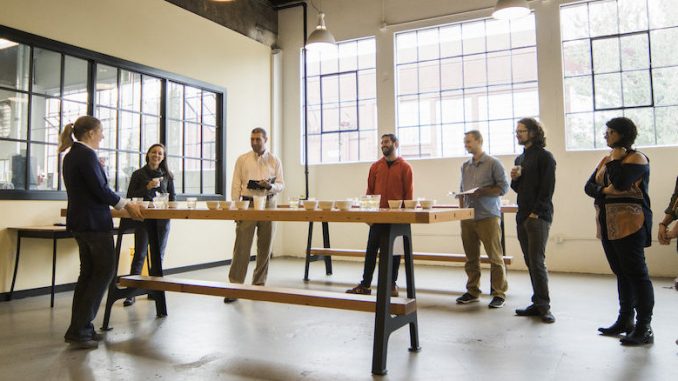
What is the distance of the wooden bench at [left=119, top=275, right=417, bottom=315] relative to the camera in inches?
103

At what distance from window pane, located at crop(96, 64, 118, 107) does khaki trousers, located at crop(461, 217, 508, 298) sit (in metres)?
3.97

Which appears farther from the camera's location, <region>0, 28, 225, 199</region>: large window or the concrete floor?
<region>0, 28, 225, 199</region>: large window

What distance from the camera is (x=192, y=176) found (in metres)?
6.41

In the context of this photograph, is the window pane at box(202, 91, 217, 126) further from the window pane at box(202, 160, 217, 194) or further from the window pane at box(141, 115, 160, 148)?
the window pane at box(141, 115, 160, 148)

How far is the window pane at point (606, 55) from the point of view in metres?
5.88

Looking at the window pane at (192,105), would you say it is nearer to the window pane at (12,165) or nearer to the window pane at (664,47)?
the window pane at (12,165)

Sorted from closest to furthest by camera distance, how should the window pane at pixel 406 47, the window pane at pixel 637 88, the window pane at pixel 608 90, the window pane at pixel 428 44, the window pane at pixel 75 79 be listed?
1. the window pane at pixel 75 79
2. the window pane at pixel 637 88
3. the window pane at pixel 608 90
4. the window pane at pixel 428 44
5. the window pane at pixel 406 47

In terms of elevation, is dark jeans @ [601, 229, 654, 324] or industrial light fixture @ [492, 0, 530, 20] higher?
industrial light fixture @ [492, 0, 530, 20]

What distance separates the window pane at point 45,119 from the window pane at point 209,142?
2062 millimetres

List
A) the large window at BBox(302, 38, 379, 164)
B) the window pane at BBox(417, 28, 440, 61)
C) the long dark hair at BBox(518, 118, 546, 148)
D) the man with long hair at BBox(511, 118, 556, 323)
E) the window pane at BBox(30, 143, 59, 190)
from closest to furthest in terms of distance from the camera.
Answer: the man with long hair at BBox(511, 118, 556, 323) < the long dark hair at BBox(518, 118, 546, 148) < the window pane at BBox(30, 143, 59, 190) < the window pane at BBox(417, 28, 440, 61) < the large window at BBox(302, 38, 379, 164)

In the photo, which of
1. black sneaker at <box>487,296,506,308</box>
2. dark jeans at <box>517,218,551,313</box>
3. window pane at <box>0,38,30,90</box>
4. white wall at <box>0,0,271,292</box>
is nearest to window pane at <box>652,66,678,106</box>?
dark jeans at <box>517,218,551,313</box>

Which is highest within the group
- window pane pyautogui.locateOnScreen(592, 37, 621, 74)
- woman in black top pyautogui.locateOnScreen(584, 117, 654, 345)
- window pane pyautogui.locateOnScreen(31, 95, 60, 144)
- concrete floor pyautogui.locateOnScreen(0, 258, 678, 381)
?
window pane pyautogui.locateOnScreen(592, 37, 621, 74)

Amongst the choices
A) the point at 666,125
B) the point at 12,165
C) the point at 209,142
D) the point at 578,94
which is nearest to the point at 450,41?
the point at 578,94

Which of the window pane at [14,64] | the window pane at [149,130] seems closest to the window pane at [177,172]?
the window pane at [149,130]
